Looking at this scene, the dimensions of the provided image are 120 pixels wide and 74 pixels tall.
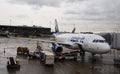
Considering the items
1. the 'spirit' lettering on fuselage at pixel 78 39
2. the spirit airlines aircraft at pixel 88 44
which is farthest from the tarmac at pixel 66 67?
the 'spirit' lettering on fuselage at pixel 78 39

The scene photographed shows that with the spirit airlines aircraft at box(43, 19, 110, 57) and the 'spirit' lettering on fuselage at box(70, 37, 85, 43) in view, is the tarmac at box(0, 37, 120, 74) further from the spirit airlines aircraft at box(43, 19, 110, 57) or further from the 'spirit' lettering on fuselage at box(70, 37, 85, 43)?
the 'spirit' lettering on fuselage at box(70, 37, 85, 43)

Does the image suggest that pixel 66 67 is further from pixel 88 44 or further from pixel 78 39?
pixel 78 39

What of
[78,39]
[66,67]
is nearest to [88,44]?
[78,39]

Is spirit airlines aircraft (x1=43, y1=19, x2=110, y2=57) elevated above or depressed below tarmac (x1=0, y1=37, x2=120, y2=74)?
above

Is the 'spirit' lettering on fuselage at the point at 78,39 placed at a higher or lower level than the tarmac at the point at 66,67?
higher

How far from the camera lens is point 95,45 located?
27703 mm

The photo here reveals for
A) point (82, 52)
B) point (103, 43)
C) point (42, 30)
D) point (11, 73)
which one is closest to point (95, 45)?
point (103, 43)

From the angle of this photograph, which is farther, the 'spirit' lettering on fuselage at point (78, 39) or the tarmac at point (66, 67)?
the 'spirit' lettering on fuselage at point (78, 39)

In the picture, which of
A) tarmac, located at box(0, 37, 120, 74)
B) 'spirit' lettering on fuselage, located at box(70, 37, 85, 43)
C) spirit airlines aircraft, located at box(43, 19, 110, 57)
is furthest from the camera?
'spirit' lettering on fuselage, located at box(70, 37, 85, 43)

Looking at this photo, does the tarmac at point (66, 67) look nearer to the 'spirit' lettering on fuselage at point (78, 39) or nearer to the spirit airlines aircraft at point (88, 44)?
the spirit airlines aircraft at point (88, 44)

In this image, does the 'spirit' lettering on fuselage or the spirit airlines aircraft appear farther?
the 'spirit' lettering on fuselage

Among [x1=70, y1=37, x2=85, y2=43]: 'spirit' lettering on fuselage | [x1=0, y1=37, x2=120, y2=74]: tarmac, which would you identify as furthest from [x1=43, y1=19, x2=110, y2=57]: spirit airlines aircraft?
[x1=0, y1=37, x2=120, y2=74]: tarmac

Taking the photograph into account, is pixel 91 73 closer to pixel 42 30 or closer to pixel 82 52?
pixel 82 52

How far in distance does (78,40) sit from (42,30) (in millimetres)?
127093
